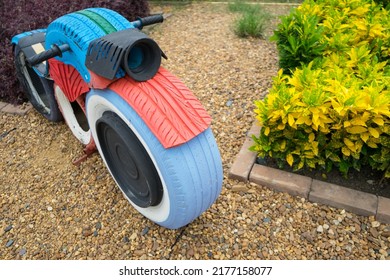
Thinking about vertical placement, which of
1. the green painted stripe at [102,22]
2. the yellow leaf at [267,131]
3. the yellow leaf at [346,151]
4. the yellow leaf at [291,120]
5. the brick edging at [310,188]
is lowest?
the brick edging at [310,188]

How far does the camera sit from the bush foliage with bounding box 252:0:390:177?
6.90 ft

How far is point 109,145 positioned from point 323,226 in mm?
1530

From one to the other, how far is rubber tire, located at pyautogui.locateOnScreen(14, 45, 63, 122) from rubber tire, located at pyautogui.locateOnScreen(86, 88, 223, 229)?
138 cm

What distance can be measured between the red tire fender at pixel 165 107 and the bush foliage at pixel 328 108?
0.78 m

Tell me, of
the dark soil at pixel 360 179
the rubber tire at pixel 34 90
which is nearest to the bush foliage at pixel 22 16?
the rubber tire at pixel 34 90

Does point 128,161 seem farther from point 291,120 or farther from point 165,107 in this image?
point 291,120

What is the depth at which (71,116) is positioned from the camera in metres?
2.82

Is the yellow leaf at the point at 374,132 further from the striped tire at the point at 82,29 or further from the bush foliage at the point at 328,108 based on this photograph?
the striped tire at the point at 82,29

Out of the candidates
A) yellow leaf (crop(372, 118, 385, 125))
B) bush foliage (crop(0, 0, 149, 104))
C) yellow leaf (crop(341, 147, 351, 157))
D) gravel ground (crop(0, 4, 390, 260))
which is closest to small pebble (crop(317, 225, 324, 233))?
gravel ground (crop(0, 4, 390, 260))

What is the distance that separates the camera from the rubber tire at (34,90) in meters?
2.99

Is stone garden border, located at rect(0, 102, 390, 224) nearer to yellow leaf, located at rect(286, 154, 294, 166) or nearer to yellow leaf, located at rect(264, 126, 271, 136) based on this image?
yellow leaf, located at rect(286, 154, 294, 166)

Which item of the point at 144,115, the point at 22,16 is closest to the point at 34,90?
the point at 22,16

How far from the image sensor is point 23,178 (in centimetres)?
271

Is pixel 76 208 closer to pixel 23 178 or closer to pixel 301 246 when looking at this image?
pixel 23 178
